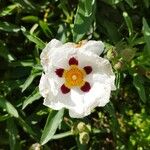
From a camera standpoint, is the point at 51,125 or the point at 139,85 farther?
the point at 139,85

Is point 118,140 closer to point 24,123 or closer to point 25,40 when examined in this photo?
point 24,123

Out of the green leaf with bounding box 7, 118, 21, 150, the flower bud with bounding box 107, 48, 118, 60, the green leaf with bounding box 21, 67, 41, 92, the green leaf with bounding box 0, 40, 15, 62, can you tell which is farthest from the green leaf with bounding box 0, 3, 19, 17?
the flower bud with bounding box 107, 48, 118, 60

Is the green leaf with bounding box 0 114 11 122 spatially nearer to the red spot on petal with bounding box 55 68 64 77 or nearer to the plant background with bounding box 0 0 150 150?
the plant background with bounding box 0 0 150 150

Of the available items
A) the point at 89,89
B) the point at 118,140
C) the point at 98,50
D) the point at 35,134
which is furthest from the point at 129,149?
the point at 98,50

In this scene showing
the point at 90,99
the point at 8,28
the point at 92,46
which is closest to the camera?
the point at 92,46

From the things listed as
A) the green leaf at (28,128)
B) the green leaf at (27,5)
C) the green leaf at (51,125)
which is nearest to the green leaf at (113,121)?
the green leaf at (51,125)

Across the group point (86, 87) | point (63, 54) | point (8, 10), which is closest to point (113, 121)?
point (86, 87)

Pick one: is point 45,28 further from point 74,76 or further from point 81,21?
point 74,76
